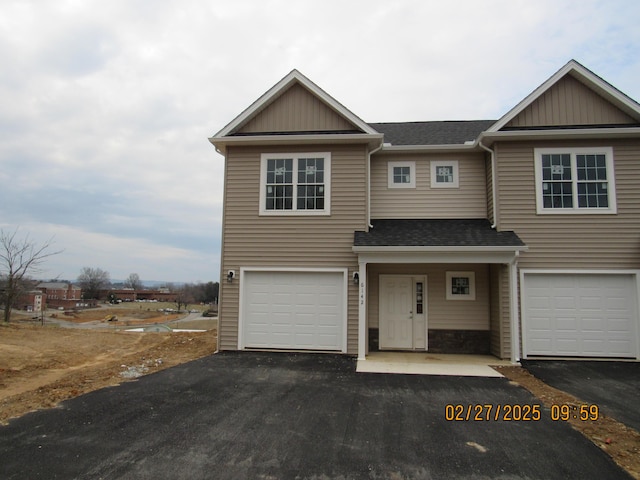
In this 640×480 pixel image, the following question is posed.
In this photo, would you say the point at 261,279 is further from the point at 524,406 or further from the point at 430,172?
the point at 524,406

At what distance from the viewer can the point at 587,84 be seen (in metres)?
9.74

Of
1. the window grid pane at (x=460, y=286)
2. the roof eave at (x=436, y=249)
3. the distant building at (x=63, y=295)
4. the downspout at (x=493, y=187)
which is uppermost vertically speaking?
the downspout at (x=493, y=187)

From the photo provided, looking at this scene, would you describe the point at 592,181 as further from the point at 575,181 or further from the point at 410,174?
the point at 410,174

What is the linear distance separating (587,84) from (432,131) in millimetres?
4073

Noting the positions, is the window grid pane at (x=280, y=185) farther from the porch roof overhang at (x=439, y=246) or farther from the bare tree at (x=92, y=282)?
the bare tree at (x=92, y=282)

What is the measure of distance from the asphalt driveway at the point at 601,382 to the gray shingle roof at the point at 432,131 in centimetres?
619

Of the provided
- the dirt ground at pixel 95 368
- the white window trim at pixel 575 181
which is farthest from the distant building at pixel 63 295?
the white window trim at pixel 575 181

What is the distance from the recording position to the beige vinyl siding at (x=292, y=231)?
9.86 m

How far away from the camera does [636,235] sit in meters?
9.30

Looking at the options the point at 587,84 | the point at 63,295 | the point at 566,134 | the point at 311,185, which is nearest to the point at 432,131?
the point at 566,134

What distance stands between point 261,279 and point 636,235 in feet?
30.6

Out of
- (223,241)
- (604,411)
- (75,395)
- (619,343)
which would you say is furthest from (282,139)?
(619,343)

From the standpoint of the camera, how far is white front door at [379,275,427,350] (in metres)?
10.3

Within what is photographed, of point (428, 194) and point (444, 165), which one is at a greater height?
point (444, 165)
